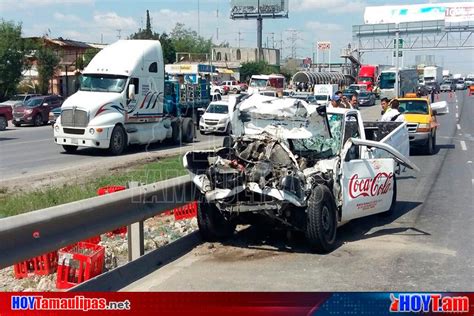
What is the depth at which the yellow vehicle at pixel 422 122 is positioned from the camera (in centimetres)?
1911

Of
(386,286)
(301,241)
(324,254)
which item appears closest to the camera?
(386,286)

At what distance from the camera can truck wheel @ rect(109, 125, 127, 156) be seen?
781 inches

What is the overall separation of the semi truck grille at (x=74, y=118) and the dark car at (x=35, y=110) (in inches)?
700

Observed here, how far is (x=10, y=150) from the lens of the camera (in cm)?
2172

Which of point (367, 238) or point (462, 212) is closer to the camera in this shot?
point (367, 238)

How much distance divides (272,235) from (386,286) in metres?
2.57

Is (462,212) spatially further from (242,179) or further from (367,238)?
(242,179)

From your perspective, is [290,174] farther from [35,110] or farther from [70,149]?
[35,110]

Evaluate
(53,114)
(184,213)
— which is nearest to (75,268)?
(184,213)

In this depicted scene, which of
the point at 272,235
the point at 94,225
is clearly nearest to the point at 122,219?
the point at 94,225

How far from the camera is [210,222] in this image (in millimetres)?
8039

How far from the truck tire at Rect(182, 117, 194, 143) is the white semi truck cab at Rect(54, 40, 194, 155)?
5.73ft

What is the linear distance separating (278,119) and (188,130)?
53.7 feet

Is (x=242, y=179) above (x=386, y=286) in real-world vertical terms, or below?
above
